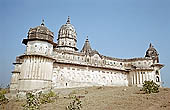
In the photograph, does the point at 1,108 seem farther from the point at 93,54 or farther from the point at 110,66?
the point at 110,66

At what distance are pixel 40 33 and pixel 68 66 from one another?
9336 mm

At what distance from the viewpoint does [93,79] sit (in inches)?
1326

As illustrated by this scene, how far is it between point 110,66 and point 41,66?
18219 mm

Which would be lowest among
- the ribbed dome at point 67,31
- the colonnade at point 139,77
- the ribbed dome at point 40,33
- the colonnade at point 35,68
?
the colonnade at point 139,77

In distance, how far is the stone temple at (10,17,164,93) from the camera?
83.0ft

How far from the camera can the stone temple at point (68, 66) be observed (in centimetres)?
2530

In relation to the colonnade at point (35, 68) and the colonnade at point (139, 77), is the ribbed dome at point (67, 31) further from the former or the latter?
the colonnade at point (139, 77)

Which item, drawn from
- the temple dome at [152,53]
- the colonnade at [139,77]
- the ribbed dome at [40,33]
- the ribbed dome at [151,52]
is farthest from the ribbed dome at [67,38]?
the temple dome at [152,53]

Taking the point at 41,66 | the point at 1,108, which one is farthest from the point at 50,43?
the point at 1,108

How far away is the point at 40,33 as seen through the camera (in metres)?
26.8

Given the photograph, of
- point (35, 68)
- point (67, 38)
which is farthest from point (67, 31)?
point (35, 68)

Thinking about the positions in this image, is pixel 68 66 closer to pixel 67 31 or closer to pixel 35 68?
pixel 35 68

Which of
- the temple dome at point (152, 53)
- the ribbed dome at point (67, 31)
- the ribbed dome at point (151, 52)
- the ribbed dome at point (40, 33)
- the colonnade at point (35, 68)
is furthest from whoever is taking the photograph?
the ribbed dome at point (67, 31)

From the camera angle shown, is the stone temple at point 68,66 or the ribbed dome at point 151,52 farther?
the ribbed dome at point 151,52
